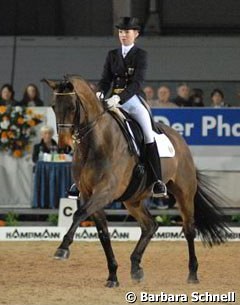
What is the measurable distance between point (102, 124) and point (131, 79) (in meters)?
0.69

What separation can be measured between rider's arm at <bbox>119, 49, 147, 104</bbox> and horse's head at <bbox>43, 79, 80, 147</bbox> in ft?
2.72

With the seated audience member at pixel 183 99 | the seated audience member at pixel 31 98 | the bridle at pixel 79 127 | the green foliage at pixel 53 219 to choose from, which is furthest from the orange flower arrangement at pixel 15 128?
the bridle at pixel 79 127

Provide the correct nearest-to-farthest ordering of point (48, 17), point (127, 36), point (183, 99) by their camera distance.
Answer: point (127, 36)
point (183, 99)
point (48, 17)

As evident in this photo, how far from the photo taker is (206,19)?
65.4 feet

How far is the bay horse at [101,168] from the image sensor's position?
8.23 meters

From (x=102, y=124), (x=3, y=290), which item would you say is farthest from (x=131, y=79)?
(x=3, y=290)

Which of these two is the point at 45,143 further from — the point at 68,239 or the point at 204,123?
the point at 68,239

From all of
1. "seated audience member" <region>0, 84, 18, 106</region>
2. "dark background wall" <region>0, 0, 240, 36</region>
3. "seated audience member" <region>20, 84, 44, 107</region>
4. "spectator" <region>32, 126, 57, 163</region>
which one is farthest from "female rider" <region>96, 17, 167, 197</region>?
"dark background wall" <region>0, 0, 240, 36</region>

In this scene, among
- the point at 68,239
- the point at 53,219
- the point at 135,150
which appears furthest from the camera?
the point at 53,219

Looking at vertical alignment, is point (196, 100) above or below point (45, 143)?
above

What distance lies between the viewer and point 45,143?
536 inches

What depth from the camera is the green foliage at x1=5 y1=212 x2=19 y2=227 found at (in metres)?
13.5

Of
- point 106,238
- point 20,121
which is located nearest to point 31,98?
point 20,121

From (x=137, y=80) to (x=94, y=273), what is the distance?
2024 millimetres
